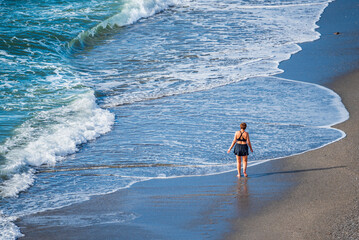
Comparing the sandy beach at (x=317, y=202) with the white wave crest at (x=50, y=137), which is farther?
the white wave crest at (x=50, y=137)

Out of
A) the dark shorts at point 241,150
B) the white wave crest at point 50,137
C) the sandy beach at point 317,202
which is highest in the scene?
the dark shorts at point 241,150

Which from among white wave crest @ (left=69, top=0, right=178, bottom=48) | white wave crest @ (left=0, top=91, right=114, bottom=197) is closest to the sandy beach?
white wave crest @ (left=0, top=91, right=114, bottom=197)

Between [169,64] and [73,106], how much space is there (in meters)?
5.26

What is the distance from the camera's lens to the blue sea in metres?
10.0

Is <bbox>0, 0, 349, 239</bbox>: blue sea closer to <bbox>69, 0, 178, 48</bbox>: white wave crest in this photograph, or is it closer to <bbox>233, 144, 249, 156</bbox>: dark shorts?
<bbox>69, 0, 178, 48</bbox>: white wave crest

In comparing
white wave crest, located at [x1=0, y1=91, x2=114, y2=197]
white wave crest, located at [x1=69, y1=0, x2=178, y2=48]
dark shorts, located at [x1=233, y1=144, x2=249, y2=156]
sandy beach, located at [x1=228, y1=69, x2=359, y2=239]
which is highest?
white wave crest, located at [x1=69, y1=0, x2=178, y2=48]

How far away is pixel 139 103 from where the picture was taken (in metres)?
14.3

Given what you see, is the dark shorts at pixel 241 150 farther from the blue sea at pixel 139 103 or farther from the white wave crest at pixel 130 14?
the white wave crest at pixel 130 14

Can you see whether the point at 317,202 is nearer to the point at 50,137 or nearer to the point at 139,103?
the point at 50,137

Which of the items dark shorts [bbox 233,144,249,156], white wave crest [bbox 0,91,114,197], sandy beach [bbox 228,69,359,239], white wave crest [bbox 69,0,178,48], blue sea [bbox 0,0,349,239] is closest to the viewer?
sandy beach [bbox 228,69,359,239]

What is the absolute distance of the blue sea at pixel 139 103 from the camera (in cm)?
1000

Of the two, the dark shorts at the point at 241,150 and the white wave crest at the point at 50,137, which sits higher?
the dark shorts at the point at 241,150

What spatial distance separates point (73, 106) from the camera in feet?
45.8

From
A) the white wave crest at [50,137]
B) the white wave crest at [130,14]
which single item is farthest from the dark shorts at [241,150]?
the white wave crest at [130,14]
